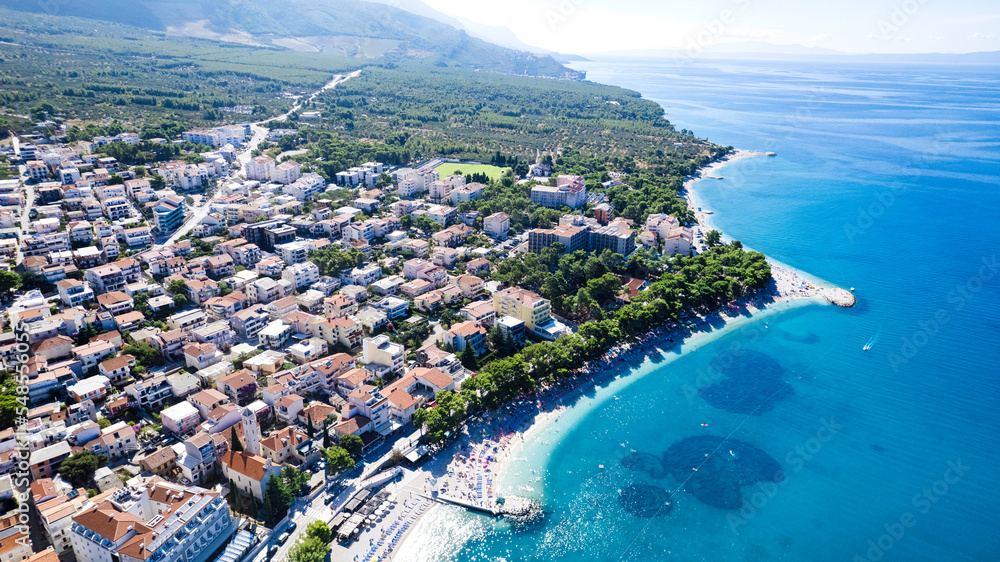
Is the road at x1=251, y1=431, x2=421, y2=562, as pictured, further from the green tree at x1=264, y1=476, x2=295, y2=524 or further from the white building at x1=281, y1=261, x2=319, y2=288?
the white building at x1=281, y1=261, x2=319, y2=288

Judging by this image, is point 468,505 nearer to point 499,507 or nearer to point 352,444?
point 499,507

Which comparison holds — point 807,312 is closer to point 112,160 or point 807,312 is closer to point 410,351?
point 410,351

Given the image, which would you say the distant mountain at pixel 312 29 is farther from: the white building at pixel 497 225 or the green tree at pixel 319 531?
the green tree at pixel 319 531

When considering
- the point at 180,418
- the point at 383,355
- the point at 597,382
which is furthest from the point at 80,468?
the point at 597,382

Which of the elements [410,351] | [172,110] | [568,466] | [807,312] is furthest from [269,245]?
[172,110]

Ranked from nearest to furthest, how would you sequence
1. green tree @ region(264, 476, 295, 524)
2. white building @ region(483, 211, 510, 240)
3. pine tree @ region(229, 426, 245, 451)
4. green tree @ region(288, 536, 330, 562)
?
green tree @ region(288, 536, 330, 562) → green tree @ region(264, 476, 295, 524) → pine tree @ region(229, 426, 245, 451) → white building @ region(483, 211, 510, 240)

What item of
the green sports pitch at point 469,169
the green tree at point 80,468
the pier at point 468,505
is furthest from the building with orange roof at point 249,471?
the green sports pitch at point 469,169

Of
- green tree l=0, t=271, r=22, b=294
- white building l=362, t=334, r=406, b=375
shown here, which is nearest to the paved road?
green tree l=0, t=271, r=22, b=294
